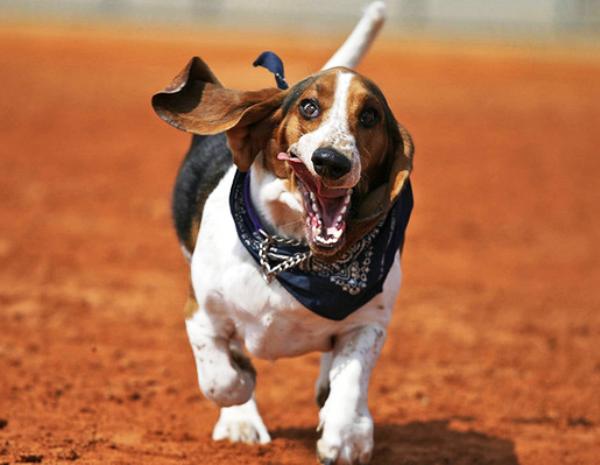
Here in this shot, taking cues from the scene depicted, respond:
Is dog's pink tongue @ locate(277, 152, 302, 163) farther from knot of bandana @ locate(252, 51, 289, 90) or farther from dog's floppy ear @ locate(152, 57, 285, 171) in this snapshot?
knot of bandana @ locate(252, 51, 289, 90)

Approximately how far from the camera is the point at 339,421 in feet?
14.9

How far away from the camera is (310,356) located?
7.99 m

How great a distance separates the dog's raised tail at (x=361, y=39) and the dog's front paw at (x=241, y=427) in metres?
1.94

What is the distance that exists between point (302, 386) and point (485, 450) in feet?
5.07

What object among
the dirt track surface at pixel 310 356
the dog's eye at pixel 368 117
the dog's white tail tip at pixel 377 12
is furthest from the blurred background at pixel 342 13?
the dog's eye at pixel 368 117

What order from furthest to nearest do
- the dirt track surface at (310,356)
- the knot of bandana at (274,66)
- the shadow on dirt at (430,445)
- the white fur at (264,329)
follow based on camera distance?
the dirt track surface at (310,356), the shadow on dirt at (430,445), the knot of bandana at (274,66), the white fur at (264,329)

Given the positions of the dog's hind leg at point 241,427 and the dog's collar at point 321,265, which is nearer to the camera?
the dog's collar at point 321,265

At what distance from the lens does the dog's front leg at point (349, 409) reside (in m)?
4.55

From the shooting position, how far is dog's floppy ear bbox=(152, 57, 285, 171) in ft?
15.5

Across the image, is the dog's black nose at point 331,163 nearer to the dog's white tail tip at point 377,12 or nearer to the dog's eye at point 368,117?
the dog's eye at point 368,117

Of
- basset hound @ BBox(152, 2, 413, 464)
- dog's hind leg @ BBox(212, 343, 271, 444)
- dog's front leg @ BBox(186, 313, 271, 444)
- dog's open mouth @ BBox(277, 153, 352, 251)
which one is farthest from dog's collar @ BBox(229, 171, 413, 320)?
dog's hind leg @ BBox(212, 343, 271, 444)

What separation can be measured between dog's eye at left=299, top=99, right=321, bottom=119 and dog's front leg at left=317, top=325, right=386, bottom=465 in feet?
3.29

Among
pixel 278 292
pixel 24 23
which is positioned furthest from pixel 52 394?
pixel 24 23

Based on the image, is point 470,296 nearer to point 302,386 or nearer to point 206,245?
point 302,386
